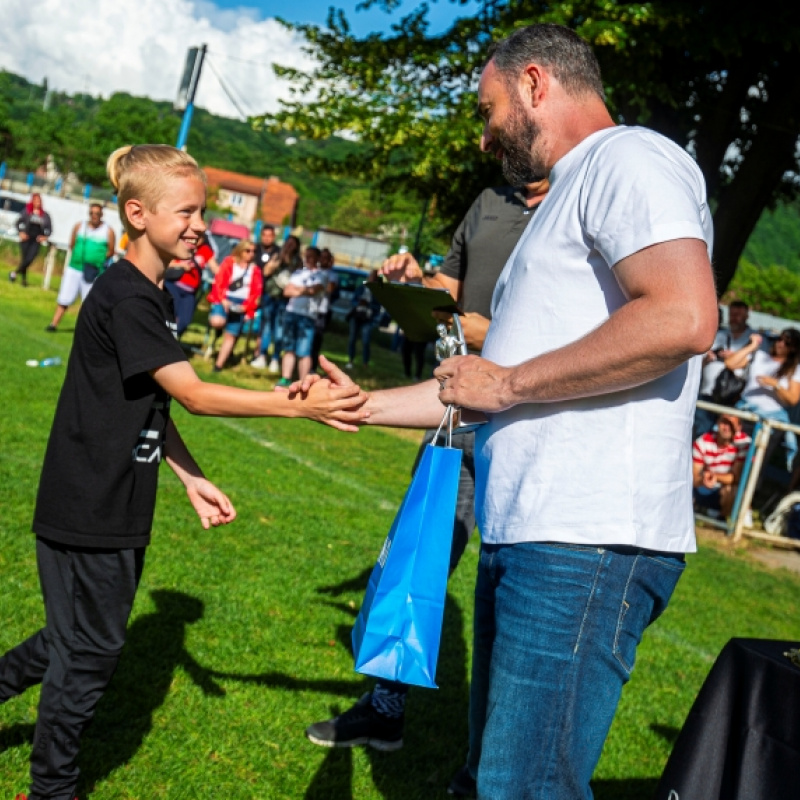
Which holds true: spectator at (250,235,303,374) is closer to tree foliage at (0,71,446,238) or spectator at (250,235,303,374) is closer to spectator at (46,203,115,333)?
spectator at (46,203,115,333)

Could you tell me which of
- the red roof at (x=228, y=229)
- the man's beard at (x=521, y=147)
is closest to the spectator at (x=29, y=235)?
the man's beard at (x=521, y=147)

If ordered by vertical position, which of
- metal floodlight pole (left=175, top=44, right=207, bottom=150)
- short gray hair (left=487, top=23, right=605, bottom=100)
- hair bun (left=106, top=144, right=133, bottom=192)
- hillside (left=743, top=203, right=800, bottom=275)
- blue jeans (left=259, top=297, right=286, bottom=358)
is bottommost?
blue jeans (left=259, top=297, right=286, bottom=358)

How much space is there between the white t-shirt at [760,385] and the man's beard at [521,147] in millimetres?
10508

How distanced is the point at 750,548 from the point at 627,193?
9223mm

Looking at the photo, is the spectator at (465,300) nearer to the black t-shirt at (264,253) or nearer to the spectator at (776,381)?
the spectator at (776,381)

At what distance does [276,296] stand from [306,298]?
1266 mm

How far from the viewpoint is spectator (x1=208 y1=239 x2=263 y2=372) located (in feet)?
50.0

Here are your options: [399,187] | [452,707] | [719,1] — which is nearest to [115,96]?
[399,187]

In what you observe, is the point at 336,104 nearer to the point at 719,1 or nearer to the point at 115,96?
the point at 719,1

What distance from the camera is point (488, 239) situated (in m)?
4.28

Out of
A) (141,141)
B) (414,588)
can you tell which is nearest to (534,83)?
(414,588)

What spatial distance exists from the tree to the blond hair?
1207 centimetres

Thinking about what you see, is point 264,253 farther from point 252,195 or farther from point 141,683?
point 252,195

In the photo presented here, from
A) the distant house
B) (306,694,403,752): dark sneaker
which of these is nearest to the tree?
(306,694,403,752): dark sneaker
